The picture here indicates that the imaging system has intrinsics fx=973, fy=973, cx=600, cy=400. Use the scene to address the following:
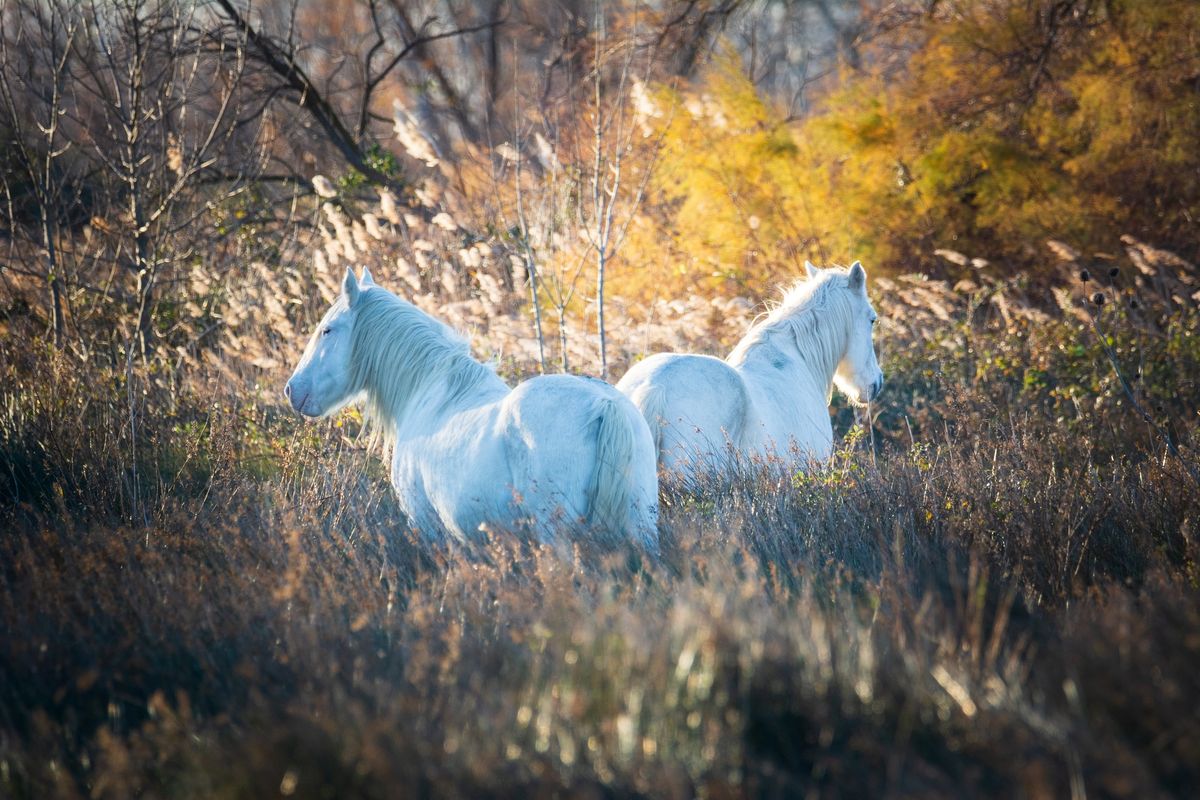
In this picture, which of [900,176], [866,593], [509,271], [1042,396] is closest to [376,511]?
[866,593]

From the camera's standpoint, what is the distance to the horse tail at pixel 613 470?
3529 mm

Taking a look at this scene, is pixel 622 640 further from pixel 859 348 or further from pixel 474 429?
pixel 859 348

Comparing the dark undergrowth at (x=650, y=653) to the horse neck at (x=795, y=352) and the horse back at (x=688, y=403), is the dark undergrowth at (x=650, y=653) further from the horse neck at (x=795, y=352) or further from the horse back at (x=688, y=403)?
the horse neck at (x=795, y=352)

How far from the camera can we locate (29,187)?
329 inches

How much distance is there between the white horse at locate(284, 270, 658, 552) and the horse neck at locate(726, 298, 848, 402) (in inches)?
66.6

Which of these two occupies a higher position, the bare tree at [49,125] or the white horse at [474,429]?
the bare tree at [49,125]

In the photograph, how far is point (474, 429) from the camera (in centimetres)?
382

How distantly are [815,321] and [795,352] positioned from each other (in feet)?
0.84

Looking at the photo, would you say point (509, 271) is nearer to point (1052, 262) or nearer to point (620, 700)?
point (1052, 262)

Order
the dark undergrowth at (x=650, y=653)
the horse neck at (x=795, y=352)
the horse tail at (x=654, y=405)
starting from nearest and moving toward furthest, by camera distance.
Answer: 1. the dark undergrowth at (x=650, y=653)
2. the horse tail at (x=654, y=405)
3. the horse neck at (x=795, y=352)

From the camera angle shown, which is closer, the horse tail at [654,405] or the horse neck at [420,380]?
the horse neck at [420,380]

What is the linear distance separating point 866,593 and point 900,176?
8367 mm

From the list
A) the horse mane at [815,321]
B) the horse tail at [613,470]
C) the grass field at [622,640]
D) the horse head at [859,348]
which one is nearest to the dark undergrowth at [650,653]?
the grass field at [622,640]

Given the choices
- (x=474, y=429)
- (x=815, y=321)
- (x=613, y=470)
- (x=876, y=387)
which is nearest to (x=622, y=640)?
(x=613, y=470)
